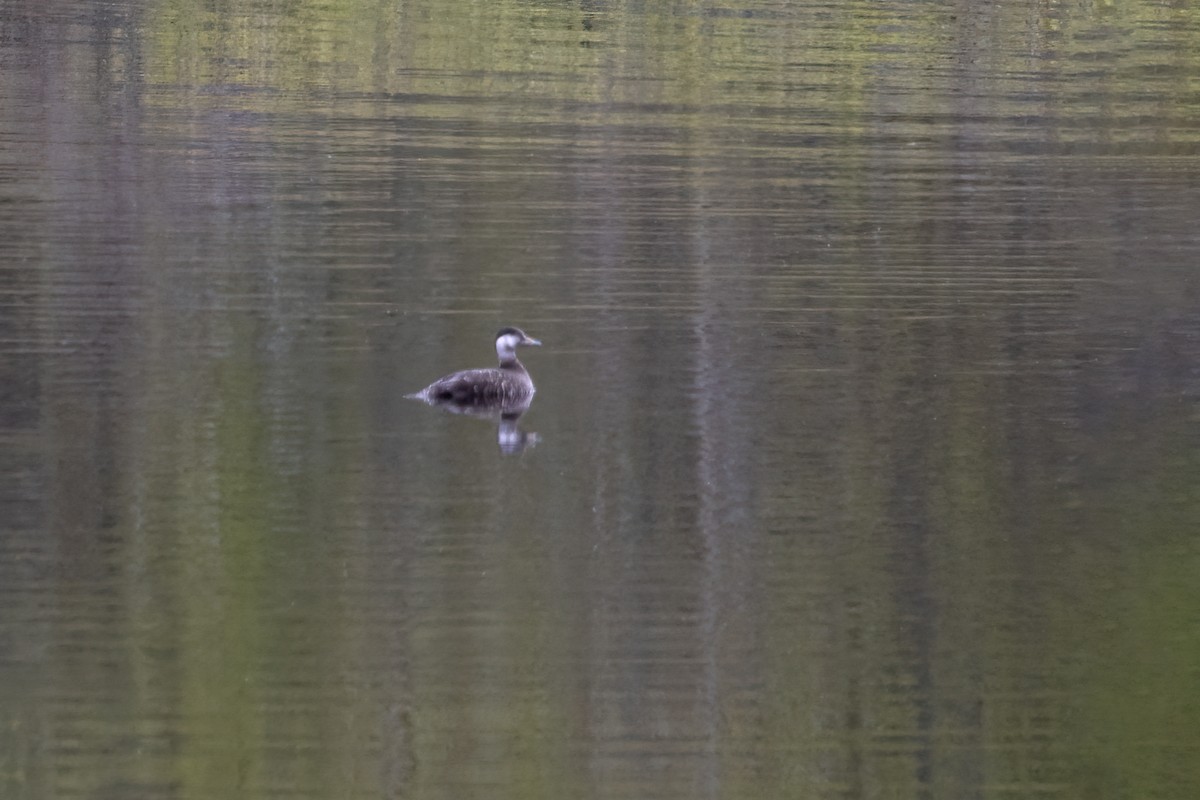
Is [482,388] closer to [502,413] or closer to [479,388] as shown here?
[479,388]

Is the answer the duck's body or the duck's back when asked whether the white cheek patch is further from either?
the duck's back

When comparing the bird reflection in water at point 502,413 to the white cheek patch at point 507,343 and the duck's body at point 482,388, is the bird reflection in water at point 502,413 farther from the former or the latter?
the white cheek patch at point 507,343

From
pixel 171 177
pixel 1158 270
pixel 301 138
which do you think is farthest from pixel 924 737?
pixel 301 138

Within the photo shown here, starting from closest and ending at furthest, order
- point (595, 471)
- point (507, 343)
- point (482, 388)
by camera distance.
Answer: point (595, 471) < point (482, 388) < point (507, 343)

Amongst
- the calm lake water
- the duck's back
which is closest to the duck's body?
the duck's back

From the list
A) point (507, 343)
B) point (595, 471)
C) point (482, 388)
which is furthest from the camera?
point (507, 343)

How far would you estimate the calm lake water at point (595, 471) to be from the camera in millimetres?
8523

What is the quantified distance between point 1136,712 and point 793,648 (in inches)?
55.0

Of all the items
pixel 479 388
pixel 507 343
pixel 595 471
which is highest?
pixel 507 343

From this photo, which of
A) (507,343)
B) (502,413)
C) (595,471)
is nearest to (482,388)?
(502,413)

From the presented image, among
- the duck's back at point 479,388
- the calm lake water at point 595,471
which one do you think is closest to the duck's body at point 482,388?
the duck's back at point 479,388

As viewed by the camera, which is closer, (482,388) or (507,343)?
(482,388)

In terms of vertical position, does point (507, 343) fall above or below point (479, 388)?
above

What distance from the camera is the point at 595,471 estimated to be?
12211mm
